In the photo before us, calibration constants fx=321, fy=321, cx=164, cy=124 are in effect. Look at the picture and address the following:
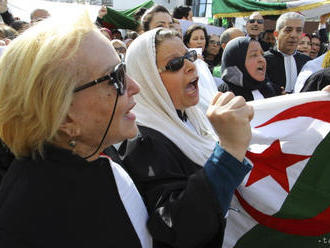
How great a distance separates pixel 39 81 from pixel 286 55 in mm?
4013

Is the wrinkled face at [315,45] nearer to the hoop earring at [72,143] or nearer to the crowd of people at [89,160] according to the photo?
the crowd of people at [89,160]

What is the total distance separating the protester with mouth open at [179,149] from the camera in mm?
1096

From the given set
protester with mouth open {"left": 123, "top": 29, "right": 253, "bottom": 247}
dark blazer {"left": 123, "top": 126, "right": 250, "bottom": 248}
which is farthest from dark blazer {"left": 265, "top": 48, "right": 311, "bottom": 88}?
dark blazer {"left": 123, "top": 126, "right": 250, "bottom": 248}

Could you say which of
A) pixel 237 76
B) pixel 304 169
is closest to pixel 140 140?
pixel 304 169

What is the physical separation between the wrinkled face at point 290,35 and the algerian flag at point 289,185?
291cm

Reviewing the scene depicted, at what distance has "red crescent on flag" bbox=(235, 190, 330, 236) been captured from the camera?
5.05 feet

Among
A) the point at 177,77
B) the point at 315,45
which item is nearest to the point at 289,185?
the point at 177,77

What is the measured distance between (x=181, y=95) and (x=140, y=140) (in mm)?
487

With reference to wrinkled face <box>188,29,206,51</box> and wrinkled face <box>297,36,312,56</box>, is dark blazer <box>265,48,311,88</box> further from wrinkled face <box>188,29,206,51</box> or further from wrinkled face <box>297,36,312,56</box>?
wrinkled face <box>297,36,312,56</box>

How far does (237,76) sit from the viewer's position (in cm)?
315

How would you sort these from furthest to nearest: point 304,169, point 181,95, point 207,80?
point 207,80
point 181,95
point 304,169

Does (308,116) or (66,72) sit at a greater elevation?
(66,72)

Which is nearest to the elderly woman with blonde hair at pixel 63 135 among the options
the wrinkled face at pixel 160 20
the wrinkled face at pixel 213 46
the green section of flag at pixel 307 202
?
the green section of flag at pixel 307 202

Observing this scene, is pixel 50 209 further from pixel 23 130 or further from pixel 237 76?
pixel 237 76
